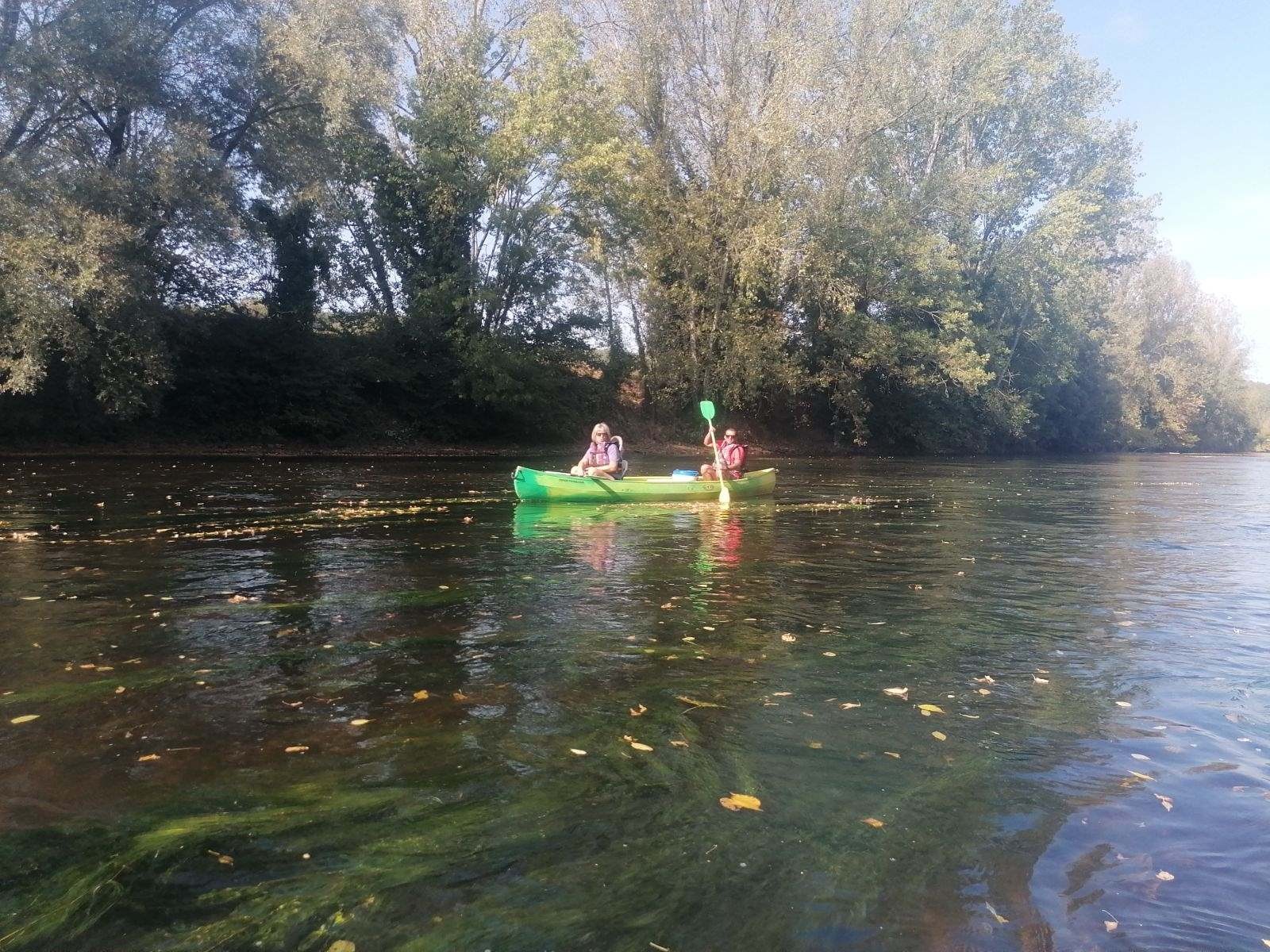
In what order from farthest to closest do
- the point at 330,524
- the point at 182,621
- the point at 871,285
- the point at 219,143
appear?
the point at 871,285 → the point at 219,143 → the point at 330,524 → the point at 182,621

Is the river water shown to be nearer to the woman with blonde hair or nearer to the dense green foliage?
the woman with blonde hair

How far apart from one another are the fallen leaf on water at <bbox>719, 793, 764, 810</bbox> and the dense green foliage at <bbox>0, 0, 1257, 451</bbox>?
23373 millimetres

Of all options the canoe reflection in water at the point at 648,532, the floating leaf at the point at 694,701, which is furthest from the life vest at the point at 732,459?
the floating leaf at the point at 694,701

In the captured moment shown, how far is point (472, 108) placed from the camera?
32.3 m

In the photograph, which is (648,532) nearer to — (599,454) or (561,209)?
(599,454)

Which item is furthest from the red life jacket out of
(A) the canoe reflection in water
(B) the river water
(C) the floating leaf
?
(C) the floating leaf

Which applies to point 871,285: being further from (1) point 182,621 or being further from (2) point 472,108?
(1) point 182,621

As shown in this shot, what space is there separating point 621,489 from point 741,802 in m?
12.8

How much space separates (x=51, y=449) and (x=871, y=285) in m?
27.7

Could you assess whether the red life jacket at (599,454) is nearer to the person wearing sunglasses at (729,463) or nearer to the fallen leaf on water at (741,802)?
the person wearing sunglasses at (729,463)

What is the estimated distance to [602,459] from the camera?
1772 cm

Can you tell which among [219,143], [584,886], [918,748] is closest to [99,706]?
[584,886]

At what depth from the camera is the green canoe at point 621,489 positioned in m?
16.5

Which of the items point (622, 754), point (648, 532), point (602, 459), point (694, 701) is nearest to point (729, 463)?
point (602, 459)
